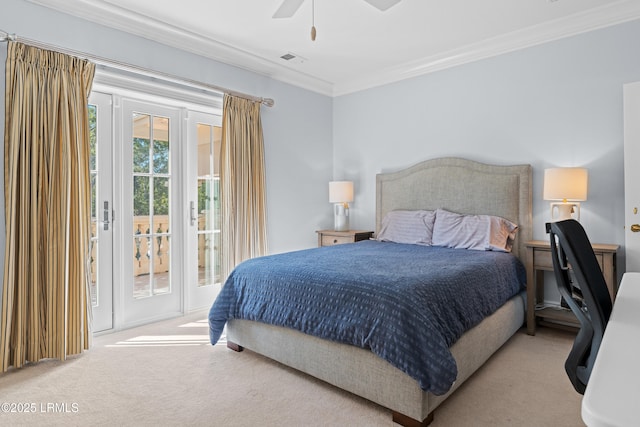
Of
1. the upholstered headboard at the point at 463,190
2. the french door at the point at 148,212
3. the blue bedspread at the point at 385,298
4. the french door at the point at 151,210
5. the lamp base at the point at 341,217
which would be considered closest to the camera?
the blue bedspread at the point at 385,298

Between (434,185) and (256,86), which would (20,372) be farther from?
(434,185)

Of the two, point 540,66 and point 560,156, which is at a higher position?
point 540,66

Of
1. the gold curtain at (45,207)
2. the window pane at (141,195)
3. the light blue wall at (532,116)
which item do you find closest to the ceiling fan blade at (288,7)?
the gold curtain at (45,207)

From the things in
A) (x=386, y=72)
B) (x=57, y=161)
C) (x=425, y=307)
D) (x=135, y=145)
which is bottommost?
(x=425, y=307)

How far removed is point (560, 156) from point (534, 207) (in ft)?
1.61

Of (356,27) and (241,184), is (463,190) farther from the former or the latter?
(241,184)

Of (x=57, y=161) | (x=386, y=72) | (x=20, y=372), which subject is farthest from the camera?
(x=386, y=72)

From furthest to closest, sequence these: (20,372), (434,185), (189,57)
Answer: (434,185), (189,57), (20,372)

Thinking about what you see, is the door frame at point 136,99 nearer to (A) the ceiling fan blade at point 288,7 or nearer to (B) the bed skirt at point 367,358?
(B) the bed skirt at point 367,358

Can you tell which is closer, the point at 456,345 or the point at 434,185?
the point at 456,345

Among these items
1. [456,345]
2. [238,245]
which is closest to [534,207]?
[456,345]

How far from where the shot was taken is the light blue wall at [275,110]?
2853mm

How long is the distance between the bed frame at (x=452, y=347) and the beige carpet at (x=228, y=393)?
10 cm

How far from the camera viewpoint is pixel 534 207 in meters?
3.58
